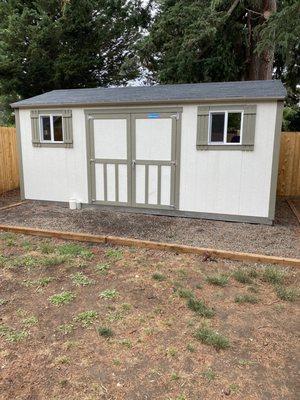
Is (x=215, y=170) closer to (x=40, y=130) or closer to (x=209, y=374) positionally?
(x=40, y=130)

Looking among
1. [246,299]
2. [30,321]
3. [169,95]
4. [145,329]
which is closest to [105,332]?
[145,329]

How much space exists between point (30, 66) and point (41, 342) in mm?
11802

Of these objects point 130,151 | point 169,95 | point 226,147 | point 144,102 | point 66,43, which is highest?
point 66,43

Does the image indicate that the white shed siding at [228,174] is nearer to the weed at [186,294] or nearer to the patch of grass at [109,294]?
the weed at [186,294]

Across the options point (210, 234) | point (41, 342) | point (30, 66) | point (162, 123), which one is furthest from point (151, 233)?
point (30, 66)

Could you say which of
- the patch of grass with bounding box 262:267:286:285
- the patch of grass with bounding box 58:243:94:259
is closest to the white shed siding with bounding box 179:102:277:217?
the patch of grass with bounding box 262:267:286:285

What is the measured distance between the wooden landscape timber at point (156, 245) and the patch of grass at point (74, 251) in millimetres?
318

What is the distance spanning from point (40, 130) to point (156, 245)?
4.21 m

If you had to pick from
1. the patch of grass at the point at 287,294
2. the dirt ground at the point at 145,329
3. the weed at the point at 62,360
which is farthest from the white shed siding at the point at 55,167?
the weed at the point at 62,360

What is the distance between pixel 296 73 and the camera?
1248 cm

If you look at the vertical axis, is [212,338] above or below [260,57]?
below

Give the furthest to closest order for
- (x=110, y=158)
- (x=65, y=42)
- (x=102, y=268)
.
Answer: (x=65, y=42), (x=110, y=158), (x=102, y=268)

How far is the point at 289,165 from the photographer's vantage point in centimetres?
859

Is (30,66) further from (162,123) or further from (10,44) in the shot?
(162,123)
